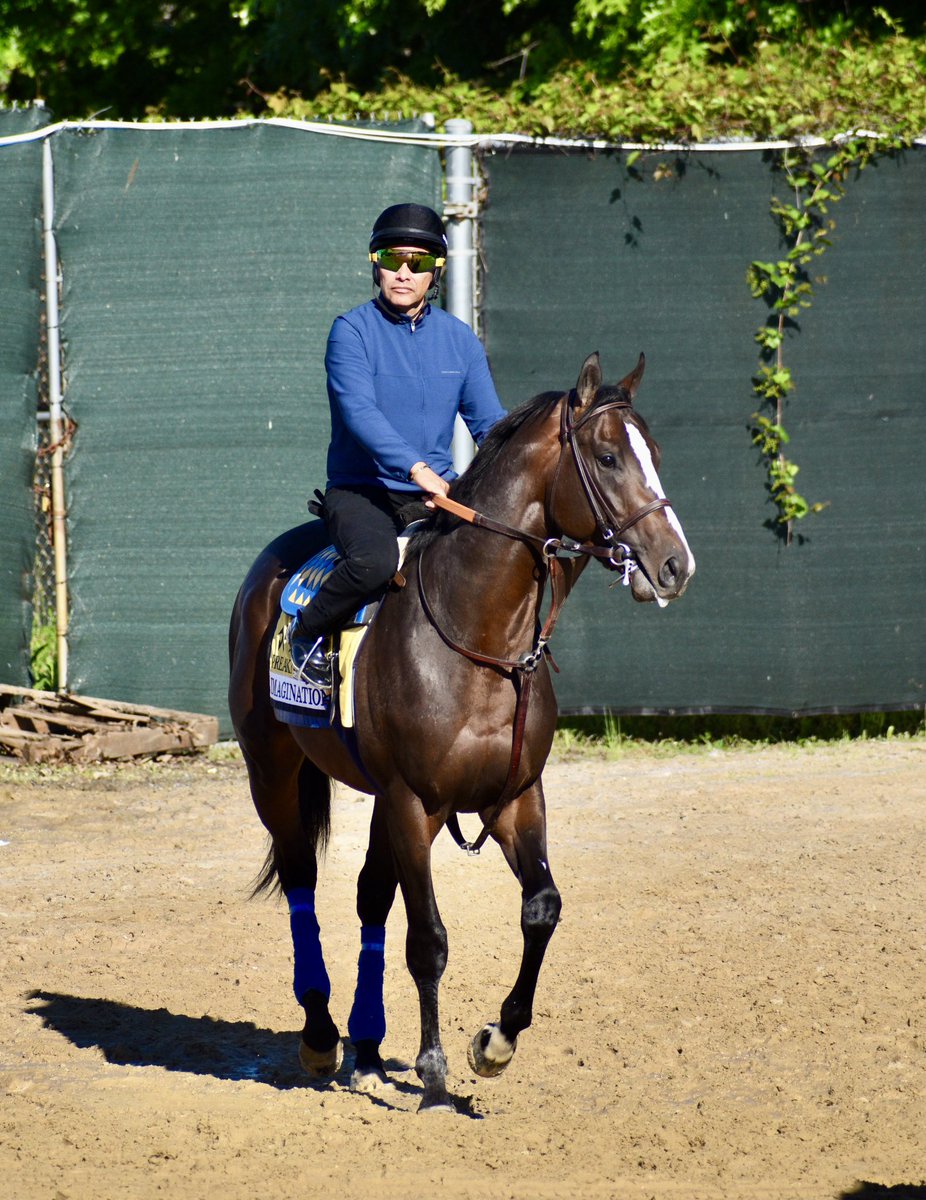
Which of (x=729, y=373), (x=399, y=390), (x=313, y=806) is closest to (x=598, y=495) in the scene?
(x=399, y=390)

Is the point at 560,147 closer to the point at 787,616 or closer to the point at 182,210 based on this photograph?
the point at 182,210

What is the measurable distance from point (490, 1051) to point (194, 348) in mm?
5664

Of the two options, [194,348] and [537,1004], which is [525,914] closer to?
[537,1004]

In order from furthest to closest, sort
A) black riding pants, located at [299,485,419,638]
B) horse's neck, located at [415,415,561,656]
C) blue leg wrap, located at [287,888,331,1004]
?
1. blue leg wrap, located at [287,888,331,1004]
2. black riding pants, located at [299,485,419,638]
3. horse's neck, located at [415,415,561,656]

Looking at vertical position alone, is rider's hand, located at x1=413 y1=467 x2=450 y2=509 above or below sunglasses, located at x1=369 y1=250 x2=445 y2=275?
below

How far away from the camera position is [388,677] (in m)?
5.04

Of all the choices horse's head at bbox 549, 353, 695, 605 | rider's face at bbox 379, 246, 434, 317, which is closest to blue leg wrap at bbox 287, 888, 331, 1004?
horse's head at bbox 549, 353, 695, 605

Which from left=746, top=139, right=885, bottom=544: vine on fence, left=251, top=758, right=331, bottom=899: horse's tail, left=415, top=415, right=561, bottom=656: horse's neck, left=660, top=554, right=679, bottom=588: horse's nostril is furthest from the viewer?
left=746, top=139, right=885, bottom=544: vine on fence

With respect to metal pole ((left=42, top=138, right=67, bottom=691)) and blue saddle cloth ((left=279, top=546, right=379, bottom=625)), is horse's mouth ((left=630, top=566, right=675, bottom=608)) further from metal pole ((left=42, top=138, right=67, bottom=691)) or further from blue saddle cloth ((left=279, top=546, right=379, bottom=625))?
metal pole ((left=42, top=138, right=67, bottom=691))

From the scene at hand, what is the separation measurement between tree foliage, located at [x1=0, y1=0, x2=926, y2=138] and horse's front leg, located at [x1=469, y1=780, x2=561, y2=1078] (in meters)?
5.58

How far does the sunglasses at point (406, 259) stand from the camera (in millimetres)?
5320

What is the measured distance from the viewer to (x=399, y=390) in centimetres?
533

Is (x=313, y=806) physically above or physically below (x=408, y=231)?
below

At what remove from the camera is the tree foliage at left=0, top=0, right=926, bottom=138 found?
9.46 metres
